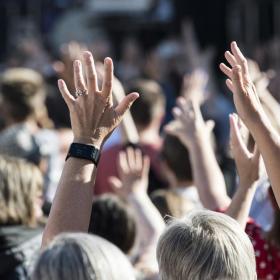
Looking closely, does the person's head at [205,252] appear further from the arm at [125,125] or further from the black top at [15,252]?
the arm at [125,125]

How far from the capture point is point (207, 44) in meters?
11.3

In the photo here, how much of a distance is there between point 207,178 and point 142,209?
34 cm

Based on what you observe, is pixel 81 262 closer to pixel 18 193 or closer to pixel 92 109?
pixel 92 109

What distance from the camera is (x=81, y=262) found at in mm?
1956

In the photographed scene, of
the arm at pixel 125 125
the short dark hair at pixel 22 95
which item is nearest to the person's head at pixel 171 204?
the arm at pixel 125 125

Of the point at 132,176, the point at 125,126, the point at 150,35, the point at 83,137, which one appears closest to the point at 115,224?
the point at 132,176

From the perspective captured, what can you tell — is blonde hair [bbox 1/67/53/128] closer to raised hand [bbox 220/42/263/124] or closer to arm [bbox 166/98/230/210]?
arm [bbox 166/98/230/210]

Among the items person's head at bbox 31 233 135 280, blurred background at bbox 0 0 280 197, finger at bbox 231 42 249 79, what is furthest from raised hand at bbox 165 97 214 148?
blurred background at bbox 0 0 280 197

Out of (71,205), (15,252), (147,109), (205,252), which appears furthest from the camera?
(147,109)

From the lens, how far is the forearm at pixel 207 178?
3354 millimetres

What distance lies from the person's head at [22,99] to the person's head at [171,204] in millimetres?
1625

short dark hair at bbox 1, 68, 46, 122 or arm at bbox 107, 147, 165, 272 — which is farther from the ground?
short dark hair at bbox 1, 68, 46, 122

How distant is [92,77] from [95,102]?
70mm

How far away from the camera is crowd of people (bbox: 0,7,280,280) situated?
2186mm
